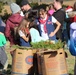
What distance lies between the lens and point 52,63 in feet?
A: 25.6

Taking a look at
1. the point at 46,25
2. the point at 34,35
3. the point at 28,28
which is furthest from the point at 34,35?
the point at 46,25

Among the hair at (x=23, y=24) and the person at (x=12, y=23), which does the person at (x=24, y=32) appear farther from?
the person at (x=12, y=23)

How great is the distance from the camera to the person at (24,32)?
30.3ft

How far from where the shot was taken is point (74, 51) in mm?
6883

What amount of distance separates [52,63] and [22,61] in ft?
2.60

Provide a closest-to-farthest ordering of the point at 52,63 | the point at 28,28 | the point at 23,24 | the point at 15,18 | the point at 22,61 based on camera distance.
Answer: the point at 52,63 < the point at 22,61 < the point at 23,24 < the point at 28,28 < the point at 15,18

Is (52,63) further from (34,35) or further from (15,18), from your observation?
(15,18)

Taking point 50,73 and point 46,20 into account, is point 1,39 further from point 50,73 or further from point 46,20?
point 50,73

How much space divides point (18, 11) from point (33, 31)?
119 cm

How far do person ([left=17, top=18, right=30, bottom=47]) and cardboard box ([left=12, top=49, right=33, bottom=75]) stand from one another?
103 cm

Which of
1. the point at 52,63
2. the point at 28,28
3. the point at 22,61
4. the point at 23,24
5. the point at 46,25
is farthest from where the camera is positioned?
the point at 46,25

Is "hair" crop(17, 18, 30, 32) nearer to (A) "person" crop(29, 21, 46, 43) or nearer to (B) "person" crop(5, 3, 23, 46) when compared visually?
(A) "person" crop(29, 21, 46, 43)

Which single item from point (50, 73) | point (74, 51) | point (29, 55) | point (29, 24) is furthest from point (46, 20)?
point (74, 51)

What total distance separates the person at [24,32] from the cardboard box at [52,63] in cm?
156
